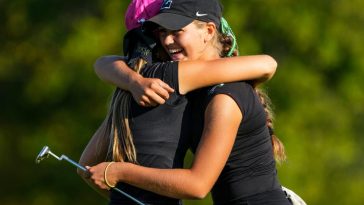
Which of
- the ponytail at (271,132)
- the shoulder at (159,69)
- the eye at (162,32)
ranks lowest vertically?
the ponytail at (271,132)

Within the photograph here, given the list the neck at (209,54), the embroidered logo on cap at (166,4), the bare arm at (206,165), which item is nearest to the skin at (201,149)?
the bare arm at (206,165)

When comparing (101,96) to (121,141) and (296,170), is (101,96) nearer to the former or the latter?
(296,170)

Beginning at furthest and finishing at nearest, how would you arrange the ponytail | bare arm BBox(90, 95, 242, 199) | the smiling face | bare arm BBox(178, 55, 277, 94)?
the ponytail, the smiling face, bare arm BBox(178, 55, 277, 94), bare arm BBox(90, 95, 242, 199)

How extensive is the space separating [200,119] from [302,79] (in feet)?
34.1

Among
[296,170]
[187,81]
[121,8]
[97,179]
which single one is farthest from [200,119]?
[121,8]

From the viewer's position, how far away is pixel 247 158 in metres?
4.27

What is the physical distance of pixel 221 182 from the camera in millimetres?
4309

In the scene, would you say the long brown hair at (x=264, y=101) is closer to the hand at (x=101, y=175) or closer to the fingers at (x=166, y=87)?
the fingers at (x=166, y=87)

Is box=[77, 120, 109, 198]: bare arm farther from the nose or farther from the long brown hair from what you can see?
the long brown hair

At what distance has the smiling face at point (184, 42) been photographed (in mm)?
4320

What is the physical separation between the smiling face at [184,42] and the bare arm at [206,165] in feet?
0.89

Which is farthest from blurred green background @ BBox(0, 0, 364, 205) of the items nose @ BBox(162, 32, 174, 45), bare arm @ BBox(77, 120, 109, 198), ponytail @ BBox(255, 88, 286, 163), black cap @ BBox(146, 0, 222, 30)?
nose @ BBox(162, 32, 174, 45)

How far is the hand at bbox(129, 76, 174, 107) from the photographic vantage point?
4.13 m

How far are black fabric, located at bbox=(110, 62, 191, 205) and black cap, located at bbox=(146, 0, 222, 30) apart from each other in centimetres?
16
